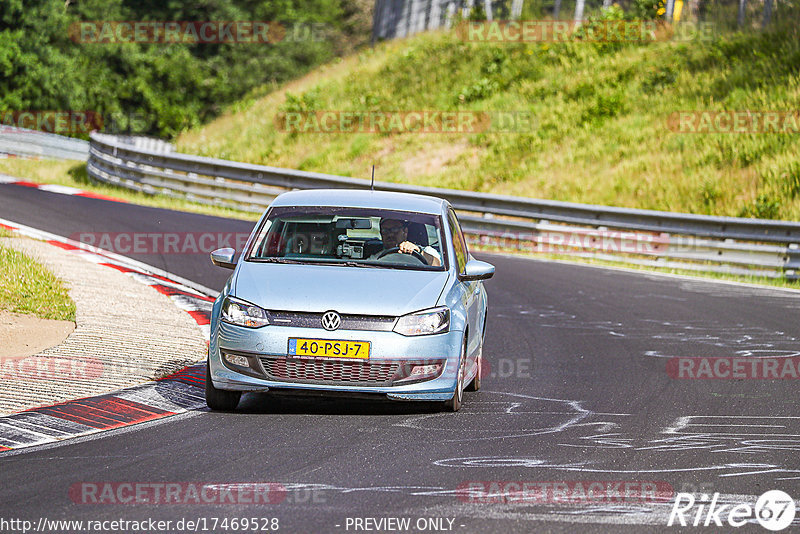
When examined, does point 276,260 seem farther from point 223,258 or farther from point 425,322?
point 425,322

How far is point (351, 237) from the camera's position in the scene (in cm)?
892

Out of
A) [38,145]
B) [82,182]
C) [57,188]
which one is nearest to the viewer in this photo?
[57,188]

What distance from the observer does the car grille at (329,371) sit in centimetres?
763

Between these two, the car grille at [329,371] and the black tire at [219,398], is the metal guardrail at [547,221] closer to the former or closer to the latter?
the car grille at [329,371]

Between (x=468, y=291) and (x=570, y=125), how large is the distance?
77.5 ft

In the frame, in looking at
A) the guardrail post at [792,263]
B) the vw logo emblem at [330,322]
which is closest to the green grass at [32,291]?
the vw logo emblem at [330,322]

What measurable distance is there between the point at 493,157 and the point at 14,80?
28.1 metres

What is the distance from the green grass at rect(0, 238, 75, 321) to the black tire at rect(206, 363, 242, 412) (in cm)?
357

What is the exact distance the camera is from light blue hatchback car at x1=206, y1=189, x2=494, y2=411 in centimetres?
764

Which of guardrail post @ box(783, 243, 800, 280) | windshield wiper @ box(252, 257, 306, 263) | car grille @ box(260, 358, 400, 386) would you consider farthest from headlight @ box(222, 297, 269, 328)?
guardrail post @ box(783, 243, 800, 280)

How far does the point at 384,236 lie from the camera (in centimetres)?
891

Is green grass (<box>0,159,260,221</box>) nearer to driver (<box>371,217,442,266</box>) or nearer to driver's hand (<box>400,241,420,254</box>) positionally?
driver (<box>371,217,442,266</box>)

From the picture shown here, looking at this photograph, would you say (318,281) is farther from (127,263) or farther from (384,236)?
(127,263)

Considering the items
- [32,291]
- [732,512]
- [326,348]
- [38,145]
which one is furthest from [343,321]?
[38,145]
